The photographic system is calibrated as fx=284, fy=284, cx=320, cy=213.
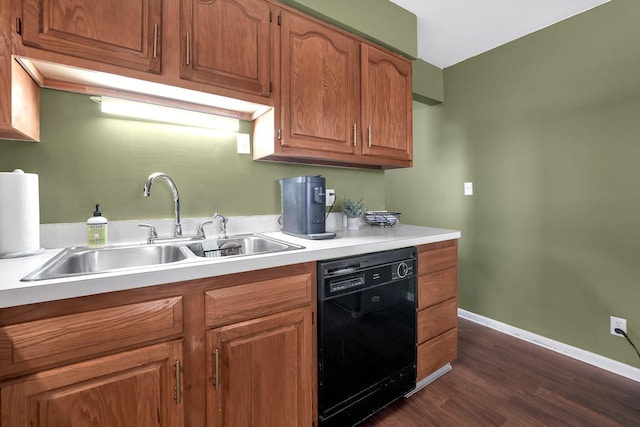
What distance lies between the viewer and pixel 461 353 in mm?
2148

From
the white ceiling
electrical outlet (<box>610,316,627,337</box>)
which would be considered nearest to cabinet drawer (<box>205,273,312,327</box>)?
the white ceiling

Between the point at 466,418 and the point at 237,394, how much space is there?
124 centimetres

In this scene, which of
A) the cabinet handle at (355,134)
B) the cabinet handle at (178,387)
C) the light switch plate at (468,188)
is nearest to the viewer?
the cabinet handle at (178,387)

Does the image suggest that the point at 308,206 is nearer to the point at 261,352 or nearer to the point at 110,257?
the point at 261,352

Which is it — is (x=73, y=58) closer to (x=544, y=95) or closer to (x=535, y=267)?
(x=544, y=95)

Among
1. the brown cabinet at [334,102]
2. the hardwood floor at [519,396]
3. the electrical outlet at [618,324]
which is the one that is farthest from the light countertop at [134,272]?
the electrical outlet at [618,324]

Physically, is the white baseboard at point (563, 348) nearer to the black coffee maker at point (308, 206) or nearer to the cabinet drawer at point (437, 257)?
the cabinet drawer at point (437, 257)

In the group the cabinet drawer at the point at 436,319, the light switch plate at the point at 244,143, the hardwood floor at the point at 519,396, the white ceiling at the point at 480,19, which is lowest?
the hardwood floor at the point at 519,396

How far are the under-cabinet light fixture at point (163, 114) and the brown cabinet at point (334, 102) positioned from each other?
0.19 m

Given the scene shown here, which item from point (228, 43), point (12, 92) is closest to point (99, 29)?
point (12, 92)

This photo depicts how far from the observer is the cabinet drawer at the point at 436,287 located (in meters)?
1.66

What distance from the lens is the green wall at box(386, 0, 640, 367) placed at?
1853 mm

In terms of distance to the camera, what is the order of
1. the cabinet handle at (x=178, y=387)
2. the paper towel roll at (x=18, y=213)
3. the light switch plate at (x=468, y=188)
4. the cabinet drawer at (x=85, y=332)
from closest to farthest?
the cabinet drawer at (x=85, y=332) < the cabinet handle at (x=178, y=387) < the paper towel roll at (x=18, y=213) < the light switch plate at (x=468, y=188)

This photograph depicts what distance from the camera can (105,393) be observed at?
0.83 m
